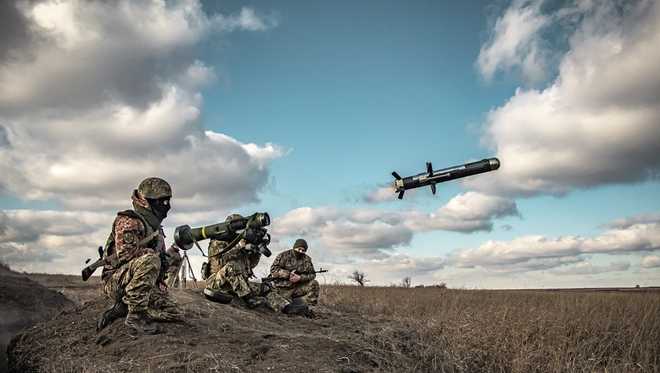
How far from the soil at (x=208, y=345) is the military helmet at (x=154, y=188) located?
6.06ft

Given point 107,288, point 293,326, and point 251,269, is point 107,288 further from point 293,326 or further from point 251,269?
point 251,269

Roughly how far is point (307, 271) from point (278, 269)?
2.35ft

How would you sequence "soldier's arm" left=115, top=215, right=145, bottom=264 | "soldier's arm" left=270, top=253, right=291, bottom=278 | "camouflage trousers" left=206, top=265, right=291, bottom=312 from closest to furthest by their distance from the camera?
"soldier's arm" left=115, top=215, right=145, bottom=264 < "camouflage trousers" left=206, top=265, right=291, bottom=312 < "soldier's arm" left=270, top=253, right=291, bottom=278

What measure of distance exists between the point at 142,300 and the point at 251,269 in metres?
4.22

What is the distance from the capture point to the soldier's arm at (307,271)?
42.6ft

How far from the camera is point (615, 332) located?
42.5 feet

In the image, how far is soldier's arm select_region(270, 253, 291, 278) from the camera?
503 inches

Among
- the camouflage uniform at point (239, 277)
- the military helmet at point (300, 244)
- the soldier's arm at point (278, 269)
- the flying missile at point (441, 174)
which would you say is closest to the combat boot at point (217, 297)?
the camouflage uniform at point (239, 277)

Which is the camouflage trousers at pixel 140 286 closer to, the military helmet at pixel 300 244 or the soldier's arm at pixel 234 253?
the soldier's arm at pixel 234 253

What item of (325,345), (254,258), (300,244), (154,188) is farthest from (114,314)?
(300,244)

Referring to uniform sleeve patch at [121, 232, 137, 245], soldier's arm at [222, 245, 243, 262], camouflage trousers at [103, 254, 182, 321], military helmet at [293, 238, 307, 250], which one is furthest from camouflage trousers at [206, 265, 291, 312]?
uniform sleeve patch at [121, 232, 137, 245]

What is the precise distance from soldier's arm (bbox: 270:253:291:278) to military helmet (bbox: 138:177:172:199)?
16.9ft

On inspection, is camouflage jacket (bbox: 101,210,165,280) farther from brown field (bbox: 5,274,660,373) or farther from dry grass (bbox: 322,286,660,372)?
dry grass (bbox: 322,286,660,372)

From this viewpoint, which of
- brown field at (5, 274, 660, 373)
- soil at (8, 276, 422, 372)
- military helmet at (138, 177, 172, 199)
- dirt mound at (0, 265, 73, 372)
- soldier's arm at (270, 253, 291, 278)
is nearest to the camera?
soil at (8, 276, 422, 372)
